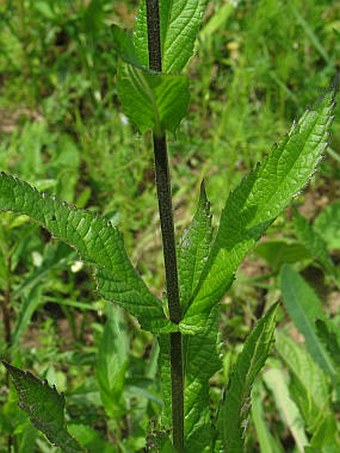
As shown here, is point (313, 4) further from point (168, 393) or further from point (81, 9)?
point (168, 393)

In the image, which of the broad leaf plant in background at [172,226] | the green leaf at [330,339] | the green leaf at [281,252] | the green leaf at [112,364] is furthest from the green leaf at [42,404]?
the green leaf at [281,252]

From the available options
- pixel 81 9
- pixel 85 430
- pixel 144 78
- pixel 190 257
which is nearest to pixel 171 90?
pixel 144 78

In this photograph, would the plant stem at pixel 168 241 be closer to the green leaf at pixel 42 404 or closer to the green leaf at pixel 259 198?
the green leaf at pixel 259 198

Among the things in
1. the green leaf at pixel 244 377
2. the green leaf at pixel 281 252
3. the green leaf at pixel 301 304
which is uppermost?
the green leaf at pixel 281 252

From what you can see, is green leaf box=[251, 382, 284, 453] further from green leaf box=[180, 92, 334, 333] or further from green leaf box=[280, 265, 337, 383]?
green leaf box=[180, 92, 334, 333]

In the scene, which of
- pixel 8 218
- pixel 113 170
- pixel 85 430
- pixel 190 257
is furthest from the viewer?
pixel 113 170

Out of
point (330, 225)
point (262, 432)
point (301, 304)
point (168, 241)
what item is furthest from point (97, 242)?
point (330, 225)

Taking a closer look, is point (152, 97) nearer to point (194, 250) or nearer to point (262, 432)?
point (194, 250)
